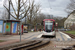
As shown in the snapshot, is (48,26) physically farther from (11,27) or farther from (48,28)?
(11,27)

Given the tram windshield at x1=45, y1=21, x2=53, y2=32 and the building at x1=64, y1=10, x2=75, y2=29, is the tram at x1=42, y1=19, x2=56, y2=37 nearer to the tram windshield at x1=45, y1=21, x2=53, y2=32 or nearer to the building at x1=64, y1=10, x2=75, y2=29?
the tram windshield at x1=45, y1=21, x2=53, y2=32

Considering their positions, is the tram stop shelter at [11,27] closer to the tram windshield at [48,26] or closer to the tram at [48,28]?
the tram at [48,28]

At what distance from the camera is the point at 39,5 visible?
1987 inches

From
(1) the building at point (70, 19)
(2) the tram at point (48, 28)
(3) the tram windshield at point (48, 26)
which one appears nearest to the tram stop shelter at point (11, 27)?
(2) the tram at point (48, 28)

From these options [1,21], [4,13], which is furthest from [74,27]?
[1,21]

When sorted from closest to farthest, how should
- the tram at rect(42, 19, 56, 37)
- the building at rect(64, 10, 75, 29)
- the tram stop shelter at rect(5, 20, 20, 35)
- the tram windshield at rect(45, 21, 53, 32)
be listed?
the tram at rect(42, 19, 56, 37) → the tram windshield at rect(45, 21, 53, 32) → the tram stop shelter at rect(5, 20, 20, 35) → the building at rect(64, 10, 75, 29)

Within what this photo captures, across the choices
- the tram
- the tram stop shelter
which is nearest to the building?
the tram

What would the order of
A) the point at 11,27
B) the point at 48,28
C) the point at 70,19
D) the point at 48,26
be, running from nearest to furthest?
the point at 48,28 → the point at 48,26 → the point at 11,27 → the point at 70,19

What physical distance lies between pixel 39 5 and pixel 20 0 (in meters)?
25.5

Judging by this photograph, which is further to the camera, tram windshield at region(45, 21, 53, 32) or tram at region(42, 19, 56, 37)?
tram windshield at region(45, 21, 53, 32)

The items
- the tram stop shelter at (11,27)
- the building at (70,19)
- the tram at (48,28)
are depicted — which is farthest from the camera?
the building at (70,19)

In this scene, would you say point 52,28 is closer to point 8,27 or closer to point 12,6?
point 8,27

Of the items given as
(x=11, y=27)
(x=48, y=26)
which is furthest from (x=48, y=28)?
(x=11, y=27)

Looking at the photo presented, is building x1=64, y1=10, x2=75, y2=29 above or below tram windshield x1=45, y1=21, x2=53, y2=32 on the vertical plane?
above
